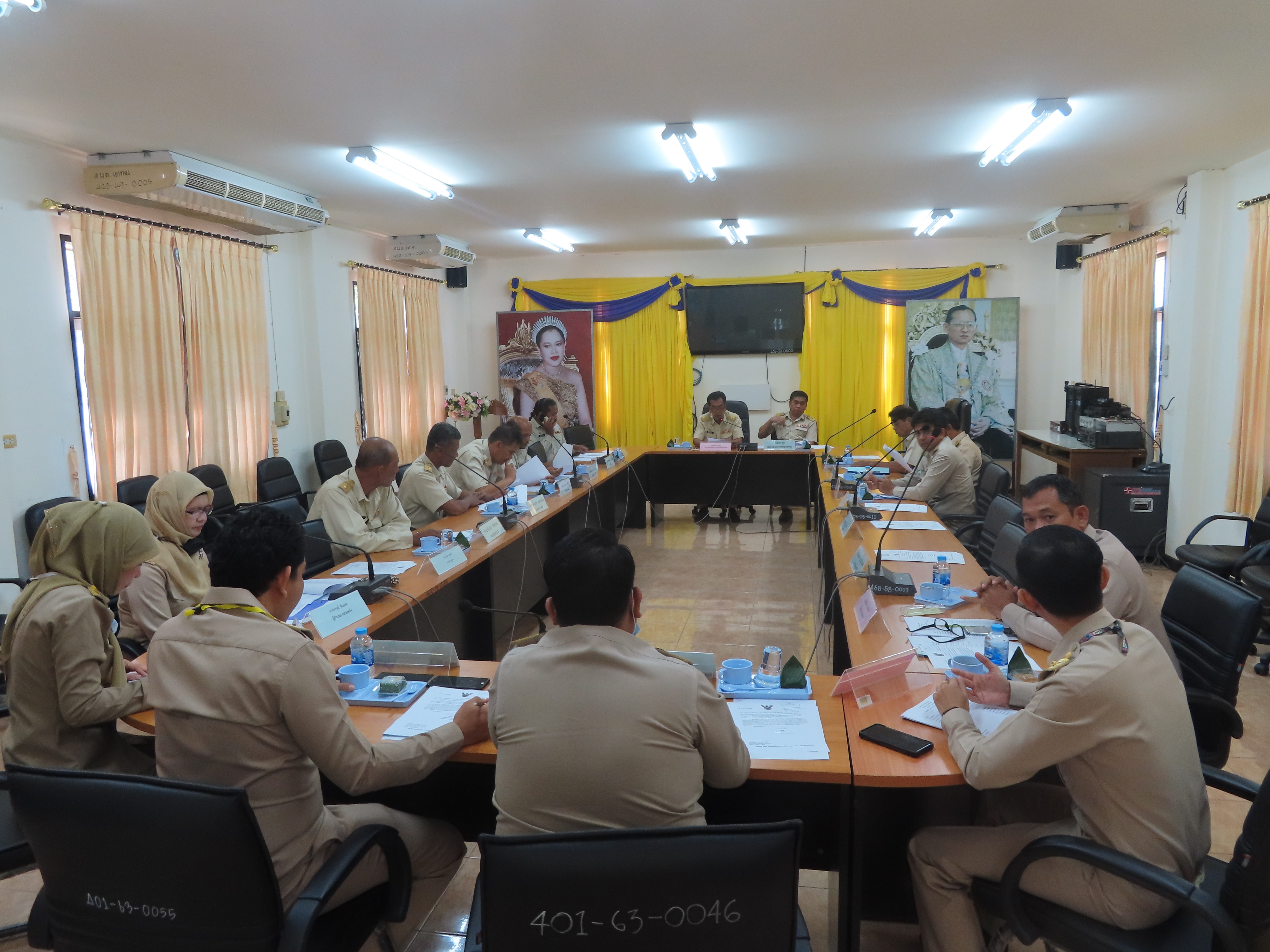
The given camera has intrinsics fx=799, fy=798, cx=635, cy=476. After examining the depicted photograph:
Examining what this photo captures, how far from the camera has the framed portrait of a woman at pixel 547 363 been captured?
8703 mm

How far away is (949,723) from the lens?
169 centimetres

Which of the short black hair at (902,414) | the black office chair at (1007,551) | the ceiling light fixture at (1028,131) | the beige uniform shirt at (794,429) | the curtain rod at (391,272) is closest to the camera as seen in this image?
the black office chair at (1007,551)

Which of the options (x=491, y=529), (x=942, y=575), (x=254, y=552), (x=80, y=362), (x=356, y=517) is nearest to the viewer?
(x=254, y=552)

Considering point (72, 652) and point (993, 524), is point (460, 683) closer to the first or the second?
point (72, 652)

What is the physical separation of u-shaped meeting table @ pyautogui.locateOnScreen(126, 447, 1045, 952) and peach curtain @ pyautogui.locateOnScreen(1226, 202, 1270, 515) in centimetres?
209

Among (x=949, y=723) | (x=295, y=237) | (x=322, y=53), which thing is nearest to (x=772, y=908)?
(x=949, y=723)

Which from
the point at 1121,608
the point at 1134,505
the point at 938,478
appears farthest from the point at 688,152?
the point at 1134,505

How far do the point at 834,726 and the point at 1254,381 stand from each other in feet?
14.7

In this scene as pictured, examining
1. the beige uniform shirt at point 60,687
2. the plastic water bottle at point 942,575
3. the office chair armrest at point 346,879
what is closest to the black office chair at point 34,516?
the beige uniform shirt at point 60,687

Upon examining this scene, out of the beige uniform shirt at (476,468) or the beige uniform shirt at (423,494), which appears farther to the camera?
the beige uniform shirt at (476,468)

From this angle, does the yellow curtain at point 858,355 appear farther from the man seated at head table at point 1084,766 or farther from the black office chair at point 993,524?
the man seated at head table at point 1084,766

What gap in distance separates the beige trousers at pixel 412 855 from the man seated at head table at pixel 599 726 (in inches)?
16.3

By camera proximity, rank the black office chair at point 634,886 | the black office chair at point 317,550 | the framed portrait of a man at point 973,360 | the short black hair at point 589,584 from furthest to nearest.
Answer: the framed portrait of a man at point 973,360, the black office chair at point 317,550, the short black hair at point 589,584, the black office chair at point 634,886

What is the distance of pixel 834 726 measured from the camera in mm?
1817
